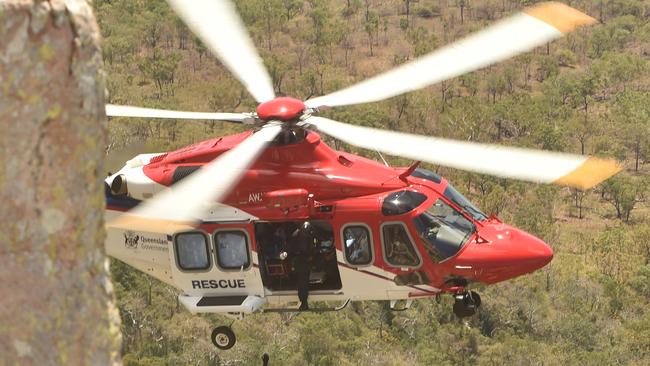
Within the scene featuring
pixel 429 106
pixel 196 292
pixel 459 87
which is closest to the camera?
pixel 196 292

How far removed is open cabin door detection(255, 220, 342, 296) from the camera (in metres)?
11.1

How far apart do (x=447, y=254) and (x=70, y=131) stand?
8422 millimetres

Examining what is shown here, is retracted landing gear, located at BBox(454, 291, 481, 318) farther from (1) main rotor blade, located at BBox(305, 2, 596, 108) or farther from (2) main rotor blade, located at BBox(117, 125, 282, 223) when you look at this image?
(2) main rotor blade, located at BBox(117, 125, 282, 223)

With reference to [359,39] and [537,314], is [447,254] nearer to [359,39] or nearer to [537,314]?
[537,314]

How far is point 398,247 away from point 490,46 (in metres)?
2.54

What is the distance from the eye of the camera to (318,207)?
1082cm

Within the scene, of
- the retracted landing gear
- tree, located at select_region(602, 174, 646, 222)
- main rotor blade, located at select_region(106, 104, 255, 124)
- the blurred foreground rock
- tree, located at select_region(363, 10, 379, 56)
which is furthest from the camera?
tree, located at select_region(363, 10, 379, 56)

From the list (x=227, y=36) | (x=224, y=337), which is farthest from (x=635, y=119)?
(x=227, y=36)

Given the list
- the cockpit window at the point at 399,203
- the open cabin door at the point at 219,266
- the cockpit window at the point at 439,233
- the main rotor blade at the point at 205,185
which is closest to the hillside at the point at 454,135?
the open cabin door at the point at 219,266

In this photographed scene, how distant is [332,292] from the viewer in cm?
1130

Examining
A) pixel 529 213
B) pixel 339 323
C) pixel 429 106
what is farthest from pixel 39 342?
pixel 429 106

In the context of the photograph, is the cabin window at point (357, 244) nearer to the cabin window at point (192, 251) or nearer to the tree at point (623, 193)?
the cabin window at point (192, 251)

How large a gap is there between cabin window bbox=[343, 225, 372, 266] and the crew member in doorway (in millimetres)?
409

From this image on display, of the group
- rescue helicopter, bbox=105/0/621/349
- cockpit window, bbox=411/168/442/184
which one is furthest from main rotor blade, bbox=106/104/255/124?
cockpit window, bbox=411/168/442/184
